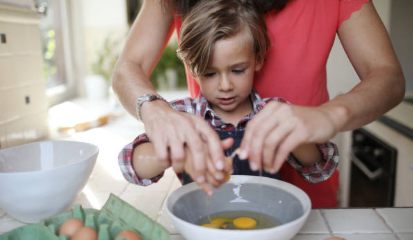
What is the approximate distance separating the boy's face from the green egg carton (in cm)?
42

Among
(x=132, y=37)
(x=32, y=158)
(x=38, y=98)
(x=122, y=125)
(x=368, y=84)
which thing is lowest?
(x=122, y=125)

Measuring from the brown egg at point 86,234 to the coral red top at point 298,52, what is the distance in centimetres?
71

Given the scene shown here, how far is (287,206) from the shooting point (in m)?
0.75

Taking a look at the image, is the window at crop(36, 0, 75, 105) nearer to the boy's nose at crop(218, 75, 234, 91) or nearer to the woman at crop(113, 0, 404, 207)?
the woman at crop(113, 0, 404, 207)

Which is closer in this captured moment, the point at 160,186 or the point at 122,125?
the point at 160,186

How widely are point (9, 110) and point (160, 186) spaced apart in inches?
30.6

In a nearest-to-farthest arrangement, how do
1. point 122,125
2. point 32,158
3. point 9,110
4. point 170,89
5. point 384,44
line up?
point 384,44, point 32,158, point 9,110, point 122,125, point 170,89

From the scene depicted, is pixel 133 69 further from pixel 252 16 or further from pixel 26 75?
pixel 26 75

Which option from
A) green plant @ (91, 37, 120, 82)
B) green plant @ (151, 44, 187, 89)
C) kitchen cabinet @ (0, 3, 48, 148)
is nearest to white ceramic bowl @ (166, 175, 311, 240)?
kitchen cabinet @ (0, 3, 48, 148)

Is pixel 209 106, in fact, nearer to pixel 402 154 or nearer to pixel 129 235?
pixel 129 235

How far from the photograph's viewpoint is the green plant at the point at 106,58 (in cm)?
343

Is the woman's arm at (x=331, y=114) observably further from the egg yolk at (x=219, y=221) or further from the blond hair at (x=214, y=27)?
the blond hair at (x=214, y=27)

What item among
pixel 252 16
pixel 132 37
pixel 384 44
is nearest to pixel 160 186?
pixel 132 37

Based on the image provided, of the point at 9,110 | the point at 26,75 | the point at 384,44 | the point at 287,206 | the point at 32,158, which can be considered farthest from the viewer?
the point at 26,75
